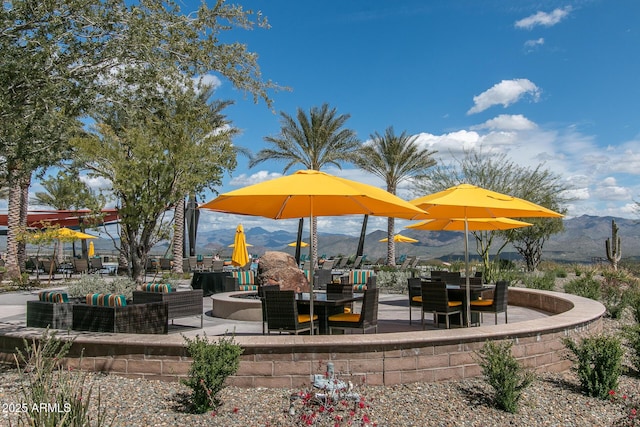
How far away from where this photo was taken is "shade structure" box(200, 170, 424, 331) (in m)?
6.18

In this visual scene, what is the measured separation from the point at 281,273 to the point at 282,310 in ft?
15.8

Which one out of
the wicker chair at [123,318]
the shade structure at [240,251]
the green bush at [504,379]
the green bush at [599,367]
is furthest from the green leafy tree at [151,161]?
the shade structure at [240,251]

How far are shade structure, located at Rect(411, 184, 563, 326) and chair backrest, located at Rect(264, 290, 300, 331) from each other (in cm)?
240

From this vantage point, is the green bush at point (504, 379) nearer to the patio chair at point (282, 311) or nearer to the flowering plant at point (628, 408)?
the flowering plant at point (628, 408)

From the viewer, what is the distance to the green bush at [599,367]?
5832 millimetres

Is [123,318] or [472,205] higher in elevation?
[472,205]

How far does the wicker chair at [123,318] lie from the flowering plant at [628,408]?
5.39 m

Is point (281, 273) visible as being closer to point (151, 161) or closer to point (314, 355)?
point (151, 161)

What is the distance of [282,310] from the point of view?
6844mm

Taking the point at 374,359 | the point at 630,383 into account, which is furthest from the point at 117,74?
the point at 630,383

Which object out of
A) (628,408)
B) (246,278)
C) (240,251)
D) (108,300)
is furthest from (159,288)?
(240,251)

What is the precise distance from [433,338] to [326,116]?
2397cm

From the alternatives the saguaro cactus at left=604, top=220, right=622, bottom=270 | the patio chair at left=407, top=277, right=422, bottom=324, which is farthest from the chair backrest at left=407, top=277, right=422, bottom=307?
the saguaro cactus at left=604, top=220, right=622, bottom=270

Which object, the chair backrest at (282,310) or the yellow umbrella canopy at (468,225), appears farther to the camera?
the yellow umbrella canopy at (468,225)
